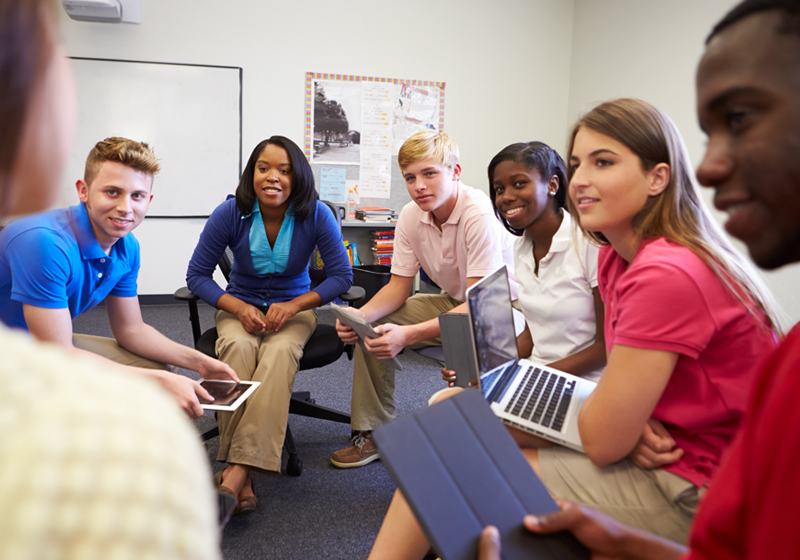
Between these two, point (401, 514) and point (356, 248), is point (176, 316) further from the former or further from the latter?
point (401, 514)

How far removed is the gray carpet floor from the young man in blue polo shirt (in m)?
0.46

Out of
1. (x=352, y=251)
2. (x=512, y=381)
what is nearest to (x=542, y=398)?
(x=512, y=381)

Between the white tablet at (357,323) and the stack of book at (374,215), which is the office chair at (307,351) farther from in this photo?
the stack of book at (374,215)

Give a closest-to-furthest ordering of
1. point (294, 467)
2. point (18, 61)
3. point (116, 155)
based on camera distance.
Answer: point (18, 61)
point (116, 155)
point (294, 467)

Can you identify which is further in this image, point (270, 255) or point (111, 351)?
point (270, 255)

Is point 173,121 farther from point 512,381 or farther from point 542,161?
point 512,381

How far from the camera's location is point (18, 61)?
32cm

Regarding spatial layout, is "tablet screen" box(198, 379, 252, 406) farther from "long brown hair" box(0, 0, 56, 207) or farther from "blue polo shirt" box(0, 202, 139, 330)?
"long brown hair" box(0, 0, 56, 207)

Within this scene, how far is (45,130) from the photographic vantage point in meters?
0.36

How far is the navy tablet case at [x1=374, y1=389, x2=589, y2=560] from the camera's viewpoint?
703mm

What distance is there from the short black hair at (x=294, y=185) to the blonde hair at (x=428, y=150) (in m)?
0.40

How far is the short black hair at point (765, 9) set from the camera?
1.59 feet

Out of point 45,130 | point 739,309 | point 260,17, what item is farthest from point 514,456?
point 260,17

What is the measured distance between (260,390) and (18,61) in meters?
1.60
